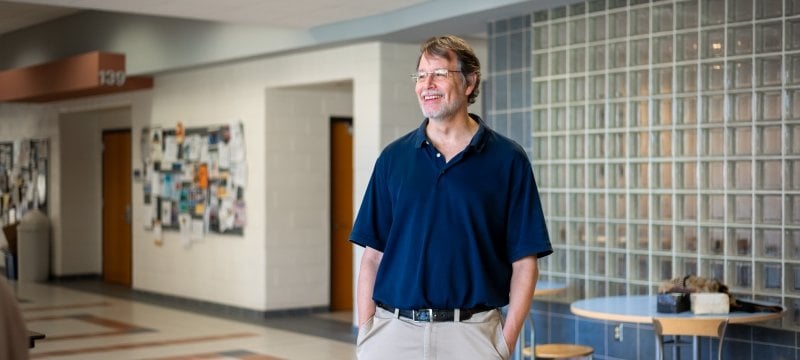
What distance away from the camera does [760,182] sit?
6.27 m

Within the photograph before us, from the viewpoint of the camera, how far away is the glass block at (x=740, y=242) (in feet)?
20.8

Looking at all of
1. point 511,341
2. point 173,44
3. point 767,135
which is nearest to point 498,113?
point 767,135

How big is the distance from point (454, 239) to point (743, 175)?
3792 mm

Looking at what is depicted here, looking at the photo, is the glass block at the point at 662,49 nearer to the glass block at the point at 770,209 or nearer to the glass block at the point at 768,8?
the glass block at the point at 768,8

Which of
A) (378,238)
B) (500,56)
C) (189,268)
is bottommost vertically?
(189,268)

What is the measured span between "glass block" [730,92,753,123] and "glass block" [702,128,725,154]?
135 millimetres

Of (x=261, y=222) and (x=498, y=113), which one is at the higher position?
(x=498, y=113)

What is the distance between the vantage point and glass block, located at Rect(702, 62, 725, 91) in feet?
21.2

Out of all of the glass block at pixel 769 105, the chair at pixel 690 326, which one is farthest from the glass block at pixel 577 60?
the chair at pixel 690 326

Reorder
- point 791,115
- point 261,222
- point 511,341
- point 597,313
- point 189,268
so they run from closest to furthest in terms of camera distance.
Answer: point 511,341 < point 597,313 < point 791,115 < point 261,222 < point 189,268

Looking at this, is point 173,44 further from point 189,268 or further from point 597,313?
point 597,313

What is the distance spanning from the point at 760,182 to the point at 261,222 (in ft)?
18.5

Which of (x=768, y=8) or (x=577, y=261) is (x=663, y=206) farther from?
(x=768, y=8)

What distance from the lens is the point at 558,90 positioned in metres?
7.67
